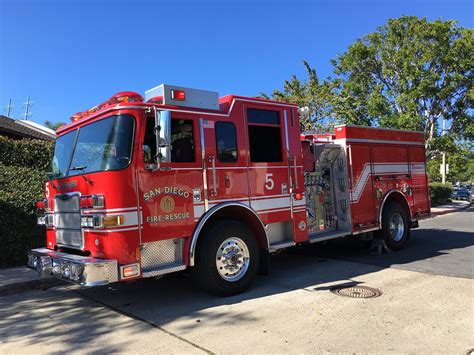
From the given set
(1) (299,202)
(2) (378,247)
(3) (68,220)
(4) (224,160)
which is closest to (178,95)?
(4) (224,160)

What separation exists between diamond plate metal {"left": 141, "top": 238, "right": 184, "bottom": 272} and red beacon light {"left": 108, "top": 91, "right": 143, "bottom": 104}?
1866mm

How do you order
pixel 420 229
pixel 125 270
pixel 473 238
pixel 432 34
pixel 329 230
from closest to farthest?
pixel 125 270 < pixel 329 230 < pixel 473 238 < pixel 420 229 < pixel 432 34

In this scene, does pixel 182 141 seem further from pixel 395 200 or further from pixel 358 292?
pixel 395 200

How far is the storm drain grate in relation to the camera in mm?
5784

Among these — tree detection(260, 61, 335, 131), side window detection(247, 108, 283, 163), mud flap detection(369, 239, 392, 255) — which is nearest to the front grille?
side window detection(247, 108, 283, 163)

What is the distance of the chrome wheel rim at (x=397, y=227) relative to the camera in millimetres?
9210

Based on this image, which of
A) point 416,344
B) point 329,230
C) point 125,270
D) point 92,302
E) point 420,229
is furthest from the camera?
point 420,229

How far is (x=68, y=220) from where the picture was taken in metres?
5.62

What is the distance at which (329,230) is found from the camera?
8.05 meters

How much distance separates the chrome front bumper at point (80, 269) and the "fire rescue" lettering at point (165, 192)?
887 mm

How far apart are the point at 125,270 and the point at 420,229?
11.5 meters

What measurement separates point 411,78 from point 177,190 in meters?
17.7

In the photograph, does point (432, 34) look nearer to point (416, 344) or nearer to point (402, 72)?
point (402, 72)

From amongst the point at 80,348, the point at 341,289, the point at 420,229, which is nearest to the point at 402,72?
the point at 420,229
